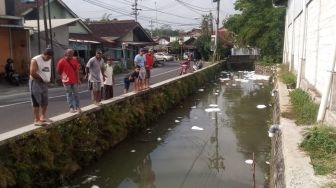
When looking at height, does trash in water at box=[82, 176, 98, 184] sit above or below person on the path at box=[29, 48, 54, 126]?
below

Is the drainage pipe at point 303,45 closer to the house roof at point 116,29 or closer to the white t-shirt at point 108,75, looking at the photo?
the white t-shirt at point 108,75

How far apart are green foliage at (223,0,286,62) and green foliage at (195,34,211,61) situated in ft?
42.2

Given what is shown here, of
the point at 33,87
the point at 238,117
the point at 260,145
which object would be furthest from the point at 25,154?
the point at 238,117

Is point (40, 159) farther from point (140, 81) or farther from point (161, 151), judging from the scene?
point (140, 81)

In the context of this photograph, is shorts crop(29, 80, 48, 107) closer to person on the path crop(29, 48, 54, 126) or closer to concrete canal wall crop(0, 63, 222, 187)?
person on the path crop(29, 48, 54, 126)

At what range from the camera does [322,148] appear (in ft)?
16.9

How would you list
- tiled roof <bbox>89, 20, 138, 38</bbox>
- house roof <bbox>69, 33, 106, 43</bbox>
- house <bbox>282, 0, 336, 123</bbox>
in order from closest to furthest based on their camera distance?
house <bbox>282, 0, 336, 123</bbox>, house roof <bbox>69, 33, 106, 43</bbox>, tiled roof <bbox>89, 20, 138, 38</bbox>

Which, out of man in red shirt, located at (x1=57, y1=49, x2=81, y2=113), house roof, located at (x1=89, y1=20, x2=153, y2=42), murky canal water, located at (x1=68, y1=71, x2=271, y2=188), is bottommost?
murky canal water, located at (x1=68, y1=71, x2=271, y2=188)

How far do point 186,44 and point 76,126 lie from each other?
56.7m

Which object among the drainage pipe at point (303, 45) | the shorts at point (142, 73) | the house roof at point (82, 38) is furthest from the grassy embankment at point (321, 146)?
the house roof at point (82, 38)

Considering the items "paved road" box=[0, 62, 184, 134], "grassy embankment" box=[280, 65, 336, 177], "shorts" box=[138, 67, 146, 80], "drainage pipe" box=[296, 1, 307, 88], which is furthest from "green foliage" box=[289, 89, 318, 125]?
"paved road" box=[0, 62, 184, 134]

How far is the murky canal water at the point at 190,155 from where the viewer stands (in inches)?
313

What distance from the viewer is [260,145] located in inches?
418

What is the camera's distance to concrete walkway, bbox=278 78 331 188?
13.5 ft
